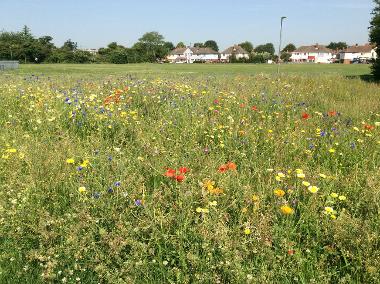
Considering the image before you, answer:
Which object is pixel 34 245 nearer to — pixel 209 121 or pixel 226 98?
pixel 209 121

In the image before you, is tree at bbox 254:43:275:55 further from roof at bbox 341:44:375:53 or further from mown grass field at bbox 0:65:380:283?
mown grass field at bbox 0:65:380:283

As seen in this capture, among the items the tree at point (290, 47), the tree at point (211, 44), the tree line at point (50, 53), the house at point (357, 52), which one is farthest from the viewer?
the tree at point (211, 44)

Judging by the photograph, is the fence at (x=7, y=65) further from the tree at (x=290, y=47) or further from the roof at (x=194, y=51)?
the tree at (x=290, y=47)

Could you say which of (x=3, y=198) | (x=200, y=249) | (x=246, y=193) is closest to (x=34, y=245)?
(x=3, y=198)

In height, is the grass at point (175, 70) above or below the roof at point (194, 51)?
below

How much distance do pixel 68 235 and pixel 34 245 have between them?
40cm

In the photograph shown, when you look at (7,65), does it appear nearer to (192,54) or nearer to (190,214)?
(190,214)

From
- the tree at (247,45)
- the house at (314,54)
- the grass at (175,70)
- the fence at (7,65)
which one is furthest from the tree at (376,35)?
the tree at (247,45)

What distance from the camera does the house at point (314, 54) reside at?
163 m

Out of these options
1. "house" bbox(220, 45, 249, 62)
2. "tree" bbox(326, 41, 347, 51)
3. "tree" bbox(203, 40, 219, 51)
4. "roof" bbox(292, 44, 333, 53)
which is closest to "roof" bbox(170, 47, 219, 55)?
"house" bbox(220, 45, 249, 62)

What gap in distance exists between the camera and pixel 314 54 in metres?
163

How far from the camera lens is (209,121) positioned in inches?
224

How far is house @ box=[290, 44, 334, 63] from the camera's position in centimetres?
16325

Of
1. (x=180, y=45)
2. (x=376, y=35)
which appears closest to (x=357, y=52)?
(x=180, y=45)
